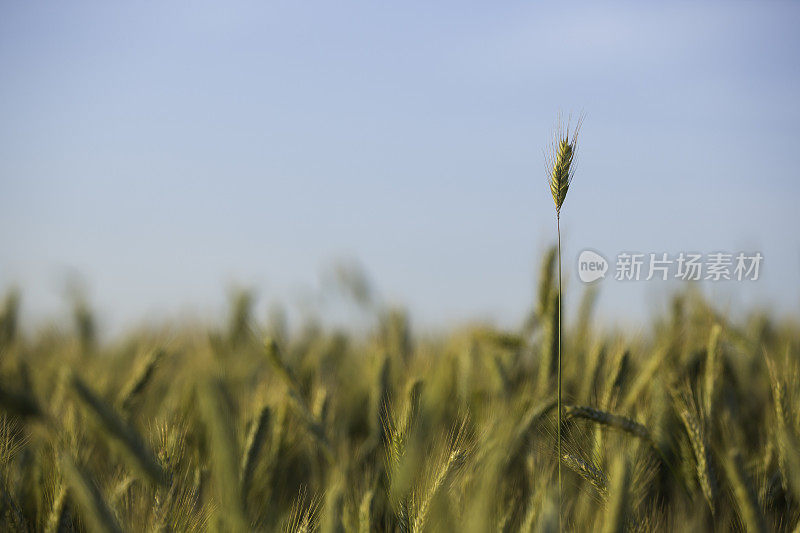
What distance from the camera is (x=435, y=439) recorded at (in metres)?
1.87

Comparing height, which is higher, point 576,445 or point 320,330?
point 576,445

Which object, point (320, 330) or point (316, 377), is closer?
point (316, 377)

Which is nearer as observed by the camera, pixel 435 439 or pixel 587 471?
pixel 587 471

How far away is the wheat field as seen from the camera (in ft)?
4.58

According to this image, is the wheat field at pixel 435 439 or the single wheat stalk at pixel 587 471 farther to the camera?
the single wheat stalk at pixel 587 471

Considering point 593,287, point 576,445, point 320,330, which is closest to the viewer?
point 576,445

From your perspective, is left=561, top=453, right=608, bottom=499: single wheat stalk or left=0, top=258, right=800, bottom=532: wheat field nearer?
left=0, top=258, right=800, bottom=532: wheat field

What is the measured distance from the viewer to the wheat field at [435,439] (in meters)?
1.40

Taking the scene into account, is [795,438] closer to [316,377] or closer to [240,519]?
[240,519]

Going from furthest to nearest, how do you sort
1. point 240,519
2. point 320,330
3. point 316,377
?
point 320,330 < point 316,377 < point 240,519

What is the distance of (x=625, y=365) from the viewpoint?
2029 millimetres

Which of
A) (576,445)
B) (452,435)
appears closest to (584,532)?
(576,445)

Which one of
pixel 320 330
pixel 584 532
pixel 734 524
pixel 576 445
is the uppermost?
pixel 576 445

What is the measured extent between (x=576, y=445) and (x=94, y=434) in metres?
1.81
